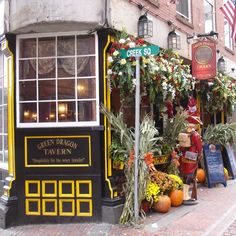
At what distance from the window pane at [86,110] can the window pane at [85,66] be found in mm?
549

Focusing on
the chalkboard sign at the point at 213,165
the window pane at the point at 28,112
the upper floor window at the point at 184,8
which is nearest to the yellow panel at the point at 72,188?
the window pane at the point at 28,112

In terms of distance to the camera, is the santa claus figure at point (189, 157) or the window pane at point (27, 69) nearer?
the window pane at point (27, 69)

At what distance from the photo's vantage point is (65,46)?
7641 millimetres

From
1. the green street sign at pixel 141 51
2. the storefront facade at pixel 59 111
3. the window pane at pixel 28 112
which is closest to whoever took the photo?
the green street sign at pixel 141 51

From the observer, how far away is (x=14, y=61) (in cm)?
771

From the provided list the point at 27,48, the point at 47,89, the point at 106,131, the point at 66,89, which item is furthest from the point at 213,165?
the point at 27,48

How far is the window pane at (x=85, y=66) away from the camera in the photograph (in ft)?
24.9

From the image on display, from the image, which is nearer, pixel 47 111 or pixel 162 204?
pixel 47 111

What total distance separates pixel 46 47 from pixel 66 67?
0.55m

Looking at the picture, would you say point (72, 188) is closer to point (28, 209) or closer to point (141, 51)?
point (28, 209)

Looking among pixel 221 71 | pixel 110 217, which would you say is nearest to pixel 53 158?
pixel 110 217

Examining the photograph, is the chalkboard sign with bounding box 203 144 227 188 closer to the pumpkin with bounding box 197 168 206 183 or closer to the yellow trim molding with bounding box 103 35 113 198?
the pumpkin with bounding box 197 168 206 183

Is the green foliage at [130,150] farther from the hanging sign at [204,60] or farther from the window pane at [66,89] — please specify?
the hanging sign at [204,60]

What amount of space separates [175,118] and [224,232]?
9.98 feet
